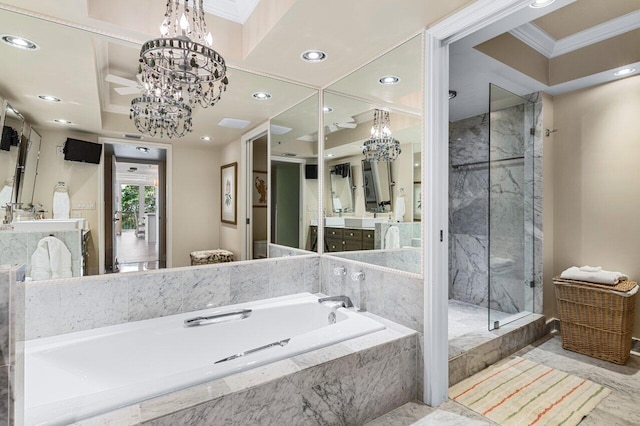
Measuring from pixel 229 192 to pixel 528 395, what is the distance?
2.40 metres

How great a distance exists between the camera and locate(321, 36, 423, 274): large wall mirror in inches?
79.8

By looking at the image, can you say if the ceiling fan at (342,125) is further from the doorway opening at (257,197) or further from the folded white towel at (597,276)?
the folded white towel at (597,276)

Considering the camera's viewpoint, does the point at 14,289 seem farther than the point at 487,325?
No

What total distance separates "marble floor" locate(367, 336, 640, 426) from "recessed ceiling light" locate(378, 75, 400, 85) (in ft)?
6.60

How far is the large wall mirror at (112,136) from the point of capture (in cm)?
171

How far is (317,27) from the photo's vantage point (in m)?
1.83

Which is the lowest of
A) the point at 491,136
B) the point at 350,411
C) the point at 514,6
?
the point at 350,411

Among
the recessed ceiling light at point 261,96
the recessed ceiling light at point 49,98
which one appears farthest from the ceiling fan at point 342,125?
the recessed ceiling light at point 49,98

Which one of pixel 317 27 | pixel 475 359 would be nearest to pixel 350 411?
pixel 475 359

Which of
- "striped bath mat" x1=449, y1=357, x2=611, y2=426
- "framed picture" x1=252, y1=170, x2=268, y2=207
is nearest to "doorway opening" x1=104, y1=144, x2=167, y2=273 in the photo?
"framed picture" x1=252, y1=170, x2=268, y2=207

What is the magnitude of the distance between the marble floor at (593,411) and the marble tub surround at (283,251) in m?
1.31

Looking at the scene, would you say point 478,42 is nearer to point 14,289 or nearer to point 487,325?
point 487,325

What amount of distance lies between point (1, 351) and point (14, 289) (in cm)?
14

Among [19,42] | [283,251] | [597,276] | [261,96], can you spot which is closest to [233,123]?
[261,96]
